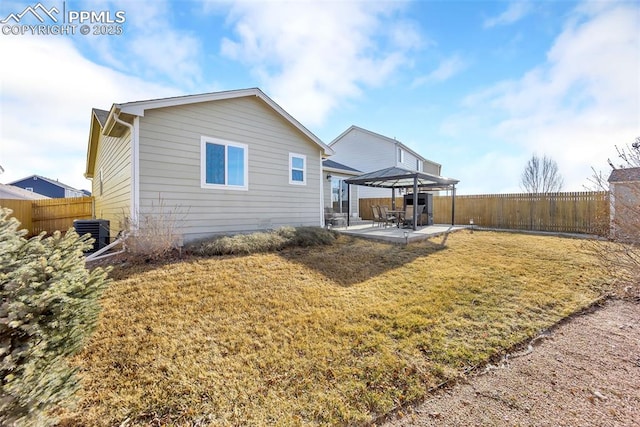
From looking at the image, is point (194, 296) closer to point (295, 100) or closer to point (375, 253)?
point (375, 253)

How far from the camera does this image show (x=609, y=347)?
3.07 m

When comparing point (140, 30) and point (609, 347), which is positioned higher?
point (140, 30)

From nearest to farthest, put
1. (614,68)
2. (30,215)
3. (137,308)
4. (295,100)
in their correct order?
(137,308)
(614,68)
(295,100)
(30,215)

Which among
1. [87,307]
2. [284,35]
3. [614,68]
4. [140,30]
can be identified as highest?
[284,35]

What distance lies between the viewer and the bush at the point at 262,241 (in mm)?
6207

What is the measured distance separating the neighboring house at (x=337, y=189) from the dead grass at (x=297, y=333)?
8.36 meters

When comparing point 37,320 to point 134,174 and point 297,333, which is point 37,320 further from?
point 134,174

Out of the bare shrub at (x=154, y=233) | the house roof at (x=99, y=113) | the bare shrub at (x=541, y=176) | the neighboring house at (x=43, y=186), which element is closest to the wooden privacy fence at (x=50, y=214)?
the house roof at (x=99, y=113)

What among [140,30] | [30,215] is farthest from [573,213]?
[30,215]

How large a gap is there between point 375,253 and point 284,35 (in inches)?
264

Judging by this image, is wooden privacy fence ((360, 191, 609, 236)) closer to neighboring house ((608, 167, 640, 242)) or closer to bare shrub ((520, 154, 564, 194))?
neighboring house ((608, 167, 640, 242))

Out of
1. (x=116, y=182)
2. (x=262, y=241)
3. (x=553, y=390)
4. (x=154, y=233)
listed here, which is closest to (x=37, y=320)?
(x=553, y=390)

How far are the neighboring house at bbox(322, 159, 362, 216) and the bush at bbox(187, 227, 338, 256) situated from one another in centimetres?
583

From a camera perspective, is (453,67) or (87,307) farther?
(453,67)
